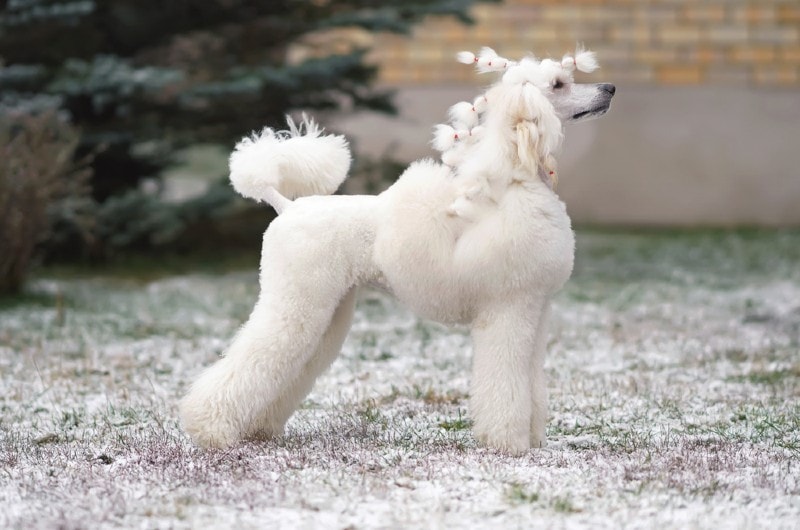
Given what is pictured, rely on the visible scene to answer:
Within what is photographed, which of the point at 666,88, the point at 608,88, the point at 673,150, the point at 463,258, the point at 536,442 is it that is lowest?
the point at 673,150

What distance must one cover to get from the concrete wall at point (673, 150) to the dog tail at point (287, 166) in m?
9.87

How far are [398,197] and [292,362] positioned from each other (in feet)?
2.45

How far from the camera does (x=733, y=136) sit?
48.9ft

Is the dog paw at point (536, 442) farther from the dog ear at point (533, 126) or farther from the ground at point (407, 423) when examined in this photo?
the dog ear at point (533, 126)

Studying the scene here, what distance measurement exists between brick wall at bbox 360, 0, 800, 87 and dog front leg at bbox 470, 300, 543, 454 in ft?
34.6

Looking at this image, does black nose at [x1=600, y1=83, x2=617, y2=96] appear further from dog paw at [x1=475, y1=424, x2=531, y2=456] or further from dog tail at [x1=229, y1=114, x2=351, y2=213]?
dog paw at [x1=475, y1=424, x2=531, y2=456]

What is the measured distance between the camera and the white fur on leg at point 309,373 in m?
4.80

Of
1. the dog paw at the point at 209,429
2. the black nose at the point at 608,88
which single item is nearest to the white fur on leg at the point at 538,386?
the black nose at the point at 608,88

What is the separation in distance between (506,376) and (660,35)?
36.6 feet

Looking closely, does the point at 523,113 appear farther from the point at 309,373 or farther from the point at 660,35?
the point at 660,35

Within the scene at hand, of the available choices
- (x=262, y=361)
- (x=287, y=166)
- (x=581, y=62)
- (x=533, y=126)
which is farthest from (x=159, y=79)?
(x=533, y=126)

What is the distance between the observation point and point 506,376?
446cm

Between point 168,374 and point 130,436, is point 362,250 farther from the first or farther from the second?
point 168,374

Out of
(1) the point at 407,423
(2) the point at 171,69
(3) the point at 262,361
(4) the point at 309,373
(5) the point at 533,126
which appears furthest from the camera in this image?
(2) the point at 171,69
